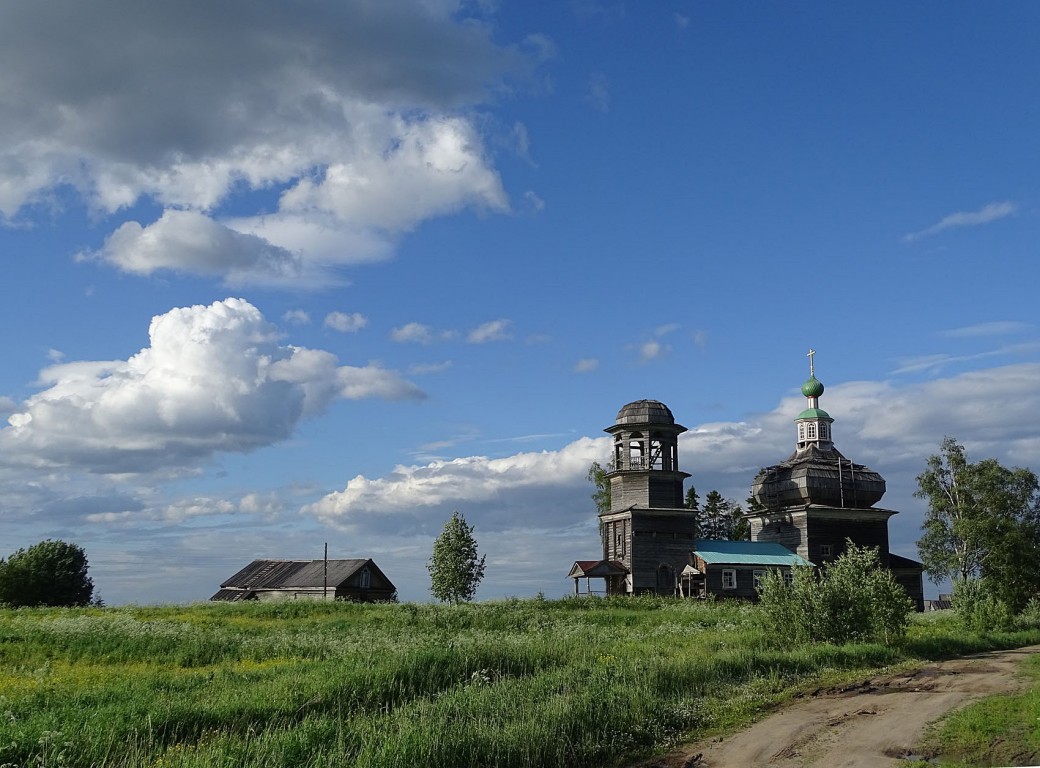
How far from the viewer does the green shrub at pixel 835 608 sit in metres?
28.1

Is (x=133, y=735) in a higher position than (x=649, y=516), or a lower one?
lower

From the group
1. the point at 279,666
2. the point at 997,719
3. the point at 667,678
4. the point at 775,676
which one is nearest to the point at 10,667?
the point at 279,666

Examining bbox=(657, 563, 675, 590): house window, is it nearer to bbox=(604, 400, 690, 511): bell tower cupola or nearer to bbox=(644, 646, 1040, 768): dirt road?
bbox=(604, 400, 690, 511): bell tower cupola

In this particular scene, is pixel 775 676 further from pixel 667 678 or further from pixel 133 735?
pixel 133 735

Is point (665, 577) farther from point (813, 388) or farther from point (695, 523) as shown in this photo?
point (813, 388)

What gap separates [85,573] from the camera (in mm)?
68312

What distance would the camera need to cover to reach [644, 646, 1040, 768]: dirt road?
14164 mm

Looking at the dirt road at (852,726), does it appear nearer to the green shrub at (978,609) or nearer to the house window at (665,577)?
the green shrub at (978,609)

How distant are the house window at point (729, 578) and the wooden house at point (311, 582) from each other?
24.1 metres

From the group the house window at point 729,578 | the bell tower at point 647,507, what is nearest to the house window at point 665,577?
the bell tower at point 647,507

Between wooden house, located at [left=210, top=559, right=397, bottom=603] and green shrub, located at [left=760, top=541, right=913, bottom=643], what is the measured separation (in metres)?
37.6

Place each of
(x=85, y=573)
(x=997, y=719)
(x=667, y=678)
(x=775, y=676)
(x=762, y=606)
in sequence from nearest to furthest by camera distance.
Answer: (x=997, y=719)
(x=667, y=678)
(x=775, y=676)
(x=762, y=606)
(x=85, y=573)

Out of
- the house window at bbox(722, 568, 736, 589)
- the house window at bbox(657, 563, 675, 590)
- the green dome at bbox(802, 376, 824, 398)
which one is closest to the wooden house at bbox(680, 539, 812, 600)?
the house window at bbox(722, 568, 736, 589)

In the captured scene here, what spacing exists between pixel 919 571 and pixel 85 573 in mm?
62070
